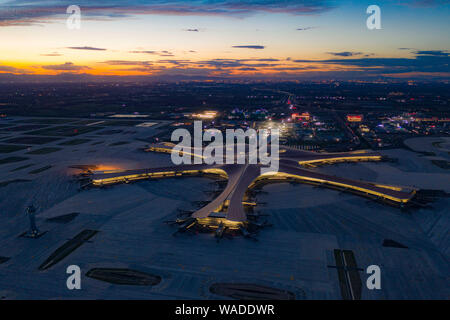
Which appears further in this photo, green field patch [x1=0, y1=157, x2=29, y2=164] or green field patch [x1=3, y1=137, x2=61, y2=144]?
green field patch [x1=3, y1=137, x2=61, y2=144]

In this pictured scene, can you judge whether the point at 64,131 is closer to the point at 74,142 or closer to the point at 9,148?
the point at 74,142

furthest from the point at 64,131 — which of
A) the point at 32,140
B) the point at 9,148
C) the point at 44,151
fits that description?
the point at 44,151

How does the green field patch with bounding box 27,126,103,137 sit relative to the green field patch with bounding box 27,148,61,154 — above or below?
above

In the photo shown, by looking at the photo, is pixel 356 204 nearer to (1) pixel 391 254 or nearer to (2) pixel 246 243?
(1) pixel 391 254

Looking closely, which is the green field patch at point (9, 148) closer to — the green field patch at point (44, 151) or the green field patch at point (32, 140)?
the green field patch at point (32, 140)

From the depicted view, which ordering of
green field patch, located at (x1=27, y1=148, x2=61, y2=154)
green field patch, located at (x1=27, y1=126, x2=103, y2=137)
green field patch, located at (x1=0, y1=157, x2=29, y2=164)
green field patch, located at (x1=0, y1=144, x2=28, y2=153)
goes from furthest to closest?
green field patch, located at (x1=27, y1=126, x2=103, y2=137) → green field patch, located at (x1=0, y1=144, x2=28, y2=153) → green field patch, located at (x1=27, y1=148, x2=61, y2=154) → green field patch, located at (x1=0, y1=157, x2=29, y2=164)

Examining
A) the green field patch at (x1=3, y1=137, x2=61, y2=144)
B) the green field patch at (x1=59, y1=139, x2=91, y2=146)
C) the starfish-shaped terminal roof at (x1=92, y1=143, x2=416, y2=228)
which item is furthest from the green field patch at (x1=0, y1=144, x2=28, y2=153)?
the starfish-shaped terminal roof at (x1=92, y1=143, x2=416, y2=228)

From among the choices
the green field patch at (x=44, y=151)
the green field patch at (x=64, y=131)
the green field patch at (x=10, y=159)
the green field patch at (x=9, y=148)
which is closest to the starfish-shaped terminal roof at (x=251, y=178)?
the green field patch at (x=10, y=159)

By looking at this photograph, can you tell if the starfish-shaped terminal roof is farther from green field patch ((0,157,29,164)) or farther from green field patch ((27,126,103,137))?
green field patch ((27,126,103,137))
